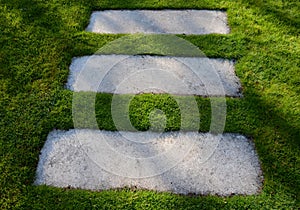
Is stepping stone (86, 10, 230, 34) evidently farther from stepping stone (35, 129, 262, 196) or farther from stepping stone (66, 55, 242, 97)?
stepping stone (35, 129, 262, 196)

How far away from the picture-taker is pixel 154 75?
358 cm

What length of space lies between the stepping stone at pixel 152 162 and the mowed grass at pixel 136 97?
2.9 inches

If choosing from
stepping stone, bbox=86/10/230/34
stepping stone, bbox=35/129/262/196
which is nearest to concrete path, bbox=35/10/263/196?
stepping stone, bbox=35/129/262/196

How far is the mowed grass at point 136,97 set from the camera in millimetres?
2707

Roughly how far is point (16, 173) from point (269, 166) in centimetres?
192

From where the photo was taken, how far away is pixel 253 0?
4.44 metres

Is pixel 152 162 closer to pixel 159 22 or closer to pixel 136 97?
pixel 136 97

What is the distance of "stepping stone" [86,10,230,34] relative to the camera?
4.05 metres

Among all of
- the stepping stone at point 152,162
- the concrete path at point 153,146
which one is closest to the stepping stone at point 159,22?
the concrete path at point 153,146

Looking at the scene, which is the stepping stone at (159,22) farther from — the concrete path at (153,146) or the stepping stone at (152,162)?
the stepping stone at (152,162)

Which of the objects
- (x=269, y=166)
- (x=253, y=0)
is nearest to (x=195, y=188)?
(x=269, y=166)

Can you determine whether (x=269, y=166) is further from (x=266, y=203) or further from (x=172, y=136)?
(x=172, y=136)

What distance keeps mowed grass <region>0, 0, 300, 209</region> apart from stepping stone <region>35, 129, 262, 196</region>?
74 millimetres

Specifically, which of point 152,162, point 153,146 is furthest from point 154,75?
point 152,162
